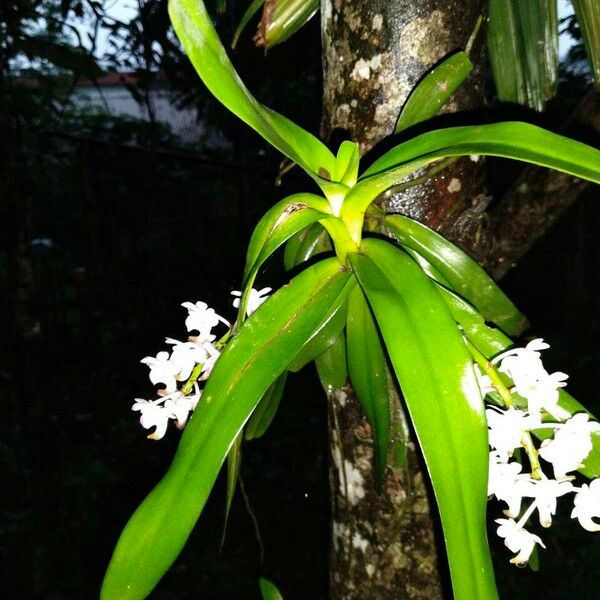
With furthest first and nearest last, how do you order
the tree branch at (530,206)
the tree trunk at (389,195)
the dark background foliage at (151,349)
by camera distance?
the dark background foliage at (151,349) → the tree branch at (530,206) → the tree trunk at (389,195)

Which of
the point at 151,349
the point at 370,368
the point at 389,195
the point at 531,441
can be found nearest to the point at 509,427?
the point at 531,441

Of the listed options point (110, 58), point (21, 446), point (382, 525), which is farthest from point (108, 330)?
point (382, 525)

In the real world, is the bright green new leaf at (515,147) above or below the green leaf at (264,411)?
above

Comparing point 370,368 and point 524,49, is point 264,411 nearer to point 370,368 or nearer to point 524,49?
point 370,368

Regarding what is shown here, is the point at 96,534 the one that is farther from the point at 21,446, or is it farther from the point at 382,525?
the point at 382,525

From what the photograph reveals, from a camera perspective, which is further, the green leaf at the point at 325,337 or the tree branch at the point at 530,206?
the tree branch at the point at 530,206

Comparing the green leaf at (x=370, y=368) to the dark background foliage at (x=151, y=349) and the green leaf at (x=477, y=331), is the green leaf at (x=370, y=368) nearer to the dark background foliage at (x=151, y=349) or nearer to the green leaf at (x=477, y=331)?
the green leaf at (x=477, y=331)

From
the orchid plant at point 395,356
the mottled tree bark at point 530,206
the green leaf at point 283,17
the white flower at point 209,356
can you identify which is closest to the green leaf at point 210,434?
the orchid plant at point 395,356
